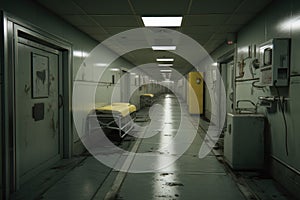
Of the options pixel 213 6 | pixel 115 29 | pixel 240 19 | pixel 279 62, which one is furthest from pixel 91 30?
pixel 279 62

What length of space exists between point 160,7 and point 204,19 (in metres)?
1.08

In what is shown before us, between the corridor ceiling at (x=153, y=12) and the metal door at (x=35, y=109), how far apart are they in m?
0.75

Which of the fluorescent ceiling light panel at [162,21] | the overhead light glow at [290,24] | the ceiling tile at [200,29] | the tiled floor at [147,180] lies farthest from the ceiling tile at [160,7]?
the tiled floor at [147,180]

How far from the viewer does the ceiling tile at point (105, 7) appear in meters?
3.50

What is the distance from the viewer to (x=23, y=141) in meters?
3.24

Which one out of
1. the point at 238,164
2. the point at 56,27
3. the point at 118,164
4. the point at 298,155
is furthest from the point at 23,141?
the point at 298,155

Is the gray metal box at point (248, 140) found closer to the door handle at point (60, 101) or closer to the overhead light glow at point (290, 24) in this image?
the overhead light glow at point (290, 24)

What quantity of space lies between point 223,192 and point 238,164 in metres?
0.88

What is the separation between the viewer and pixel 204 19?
4.41 meters

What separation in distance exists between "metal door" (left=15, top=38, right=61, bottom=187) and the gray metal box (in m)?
2.91

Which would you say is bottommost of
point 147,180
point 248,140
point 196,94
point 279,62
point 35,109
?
point 147,180

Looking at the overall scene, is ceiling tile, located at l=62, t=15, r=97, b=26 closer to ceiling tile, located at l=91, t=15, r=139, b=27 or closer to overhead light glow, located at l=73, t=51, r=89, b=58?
ceiling tile, located at l=91, t=15, r=139, b=27

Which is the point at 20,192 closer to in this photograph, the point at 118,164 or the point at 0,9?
the point at 118,164

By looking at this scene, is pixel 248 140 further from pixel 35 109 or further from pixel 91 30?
pixel 91 30
